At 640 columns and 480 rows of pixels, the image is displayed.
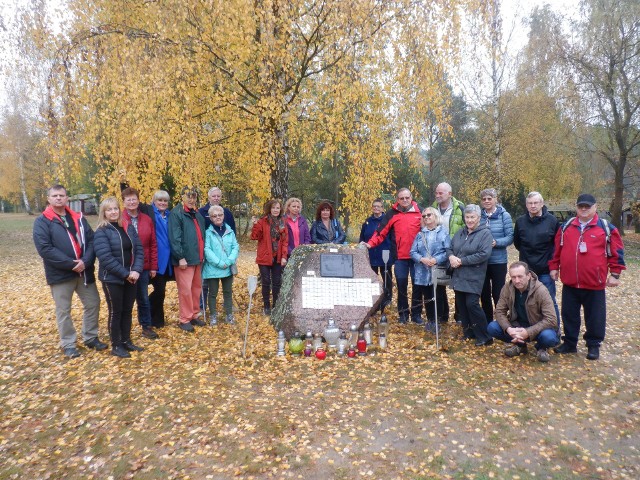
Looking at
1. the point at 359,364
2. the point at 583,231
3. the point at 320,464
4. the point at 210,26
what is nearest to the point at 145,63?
the point at 210,26

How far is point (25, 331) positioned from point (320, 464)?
5.10 metres

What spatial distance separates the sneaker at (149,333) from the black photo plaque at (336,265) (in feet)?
7.58

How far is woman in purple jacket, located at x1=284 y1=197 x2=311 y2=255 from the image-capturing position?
20.2ft

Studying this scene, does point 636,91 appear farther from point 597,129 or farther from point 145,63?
point 145,63

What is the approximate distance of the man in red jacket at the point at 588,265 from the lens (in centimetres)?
450

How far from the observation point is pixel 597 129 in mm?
17594

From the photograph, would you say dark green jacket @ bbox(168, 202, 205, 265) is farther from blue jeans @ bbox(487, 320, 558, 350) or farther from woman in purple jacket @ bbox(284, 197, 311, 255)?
blue jeans @ bbox(487, 320, 558, 350)

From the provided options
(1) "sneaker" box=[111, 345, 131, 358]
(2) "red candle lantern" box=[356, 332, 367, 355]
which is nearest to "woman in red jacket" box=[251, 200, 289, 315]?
(2) "red candle lantern" box=[356, 332, 367, 355]

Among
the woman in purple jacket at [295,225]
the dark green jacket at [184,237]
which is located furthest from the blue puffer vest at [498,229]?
the dark green jacket at [184,237]

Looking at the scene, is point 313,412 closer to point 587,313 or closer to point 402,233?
point 402,233

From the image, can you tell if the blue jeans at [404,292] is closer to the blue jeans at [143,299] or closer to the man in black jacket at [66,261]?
the blue jeans at [143,299]

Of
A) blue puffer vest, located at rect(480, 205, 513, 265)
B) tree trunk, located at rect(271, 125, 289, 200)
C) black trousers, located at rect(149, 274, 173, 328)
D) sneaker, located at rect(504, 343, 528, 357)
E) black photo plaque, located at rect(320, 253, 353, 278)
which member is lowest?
sneaker, located at rect(504, 343, 528, 357)

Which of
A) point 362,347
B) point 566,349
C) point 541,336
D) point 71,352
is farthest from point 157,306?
point 566,349

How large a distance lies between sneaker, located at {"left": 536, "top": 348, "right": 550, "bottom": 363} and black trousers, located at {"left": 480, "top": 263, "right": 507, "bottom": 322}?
2.65ft
